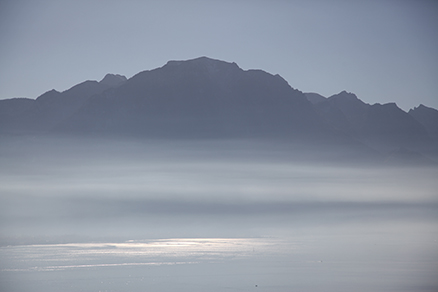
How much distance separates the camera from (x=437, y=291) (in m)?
195

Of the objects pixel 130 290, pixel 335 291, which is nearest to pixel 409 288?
pixel 335 291

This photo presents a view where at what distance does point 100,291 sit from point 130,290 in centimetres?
967

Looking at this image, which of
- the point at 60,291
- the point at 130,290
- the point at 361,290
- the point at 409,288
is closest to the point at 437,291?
the point at 409,288

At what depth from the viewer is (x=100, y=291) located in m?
197

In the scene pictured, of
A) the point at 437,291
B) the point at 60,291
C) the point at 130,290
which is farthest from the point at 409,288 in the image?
the point at 60,291

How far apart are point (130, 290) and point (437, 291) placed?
9936 cm

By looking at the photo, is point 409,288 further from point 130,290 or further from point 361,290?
point 130,290

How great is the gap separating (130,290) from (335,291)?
67410 millimetres

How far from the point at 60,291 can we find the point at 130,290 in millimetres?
22851

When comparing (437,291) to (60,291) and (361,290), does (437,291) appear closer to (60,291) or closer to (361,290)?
(361,290)

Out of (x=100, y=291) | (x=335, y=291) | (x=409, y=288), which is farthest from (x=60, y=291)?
(x=409, y=288)

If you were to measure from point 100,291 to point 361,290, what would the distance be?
8547 centimetres

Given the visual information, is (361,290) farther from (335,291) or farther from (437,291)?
(437,291)

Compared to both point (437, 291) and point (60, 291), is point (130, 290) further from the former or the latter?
point (437, 291)
